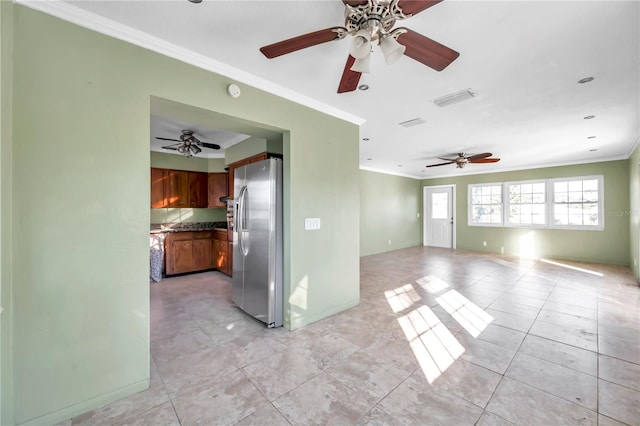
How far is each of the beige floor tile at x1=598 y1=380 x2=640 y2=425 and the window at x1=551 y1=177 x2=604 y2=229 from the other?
21.0ft

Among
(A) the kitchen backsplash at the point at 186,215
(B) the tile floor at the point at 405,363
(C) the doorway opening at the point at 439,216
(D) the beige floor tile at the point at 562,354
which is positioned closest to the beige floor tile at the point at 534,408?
(B) the tile floor at the point at 405,363

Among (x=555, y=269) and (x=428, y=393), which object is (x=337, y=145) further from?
(x=555, y=269)

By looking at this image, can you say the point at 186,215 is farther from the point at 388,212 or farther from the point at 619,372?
the point at 619,372

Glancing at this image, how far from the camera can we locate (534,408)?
5.74 feet

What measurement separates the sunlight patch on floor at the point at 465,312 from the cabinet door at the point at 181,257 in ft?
15.6

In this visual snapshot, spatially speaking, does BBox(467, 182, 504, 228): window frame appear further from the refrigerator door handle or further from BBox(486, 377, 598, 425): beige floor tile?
the refrigerator door handle

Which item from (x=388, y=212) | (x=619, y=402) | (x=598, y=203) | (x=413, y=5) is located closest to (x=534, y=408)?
(x=619, y=402)

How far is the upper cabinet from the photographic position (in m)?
5.41

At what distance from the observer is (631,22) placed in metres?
1.76

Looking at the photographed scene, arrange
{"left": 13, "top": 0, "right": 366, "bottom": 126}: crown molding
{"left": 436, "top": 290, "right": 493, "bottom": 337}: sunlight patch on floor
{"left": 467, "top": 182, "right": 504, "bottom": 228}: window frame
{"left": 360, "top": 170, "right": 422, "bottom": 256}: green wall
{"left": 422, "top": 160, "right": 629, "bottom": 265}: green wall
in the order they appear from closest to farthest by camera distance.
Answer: {"left": 13, "top": 0, "right": 366, "bottom": 126}: crown molding
{"left": 436, "top": 290, "right": 493, "bottom": 337}: sunlight patch on floor
{"left": 422, "top": 160, "right": 629, "bottom": 265}: green wall
{"left": 360, "top": 170, "right": 422, "bottom": 256}: green wall
{"left": 467, "top": 182, "right": 504, "bottom": 228}: window frame

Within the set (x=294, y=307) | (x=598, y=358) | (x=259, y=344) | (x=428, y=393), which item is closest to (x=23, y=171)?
(x=259, y=344)

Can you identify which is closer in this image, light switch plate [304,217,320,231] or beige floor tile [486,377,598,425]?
beige floor tile [486,377,598,425]

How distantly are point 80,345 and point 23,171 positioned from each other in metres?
1.14

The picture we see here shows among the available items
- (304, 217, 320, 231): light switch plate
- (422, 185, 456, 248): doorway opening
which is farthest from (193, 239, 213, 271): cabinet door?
(422, 185, 456, 248): doorway opening
